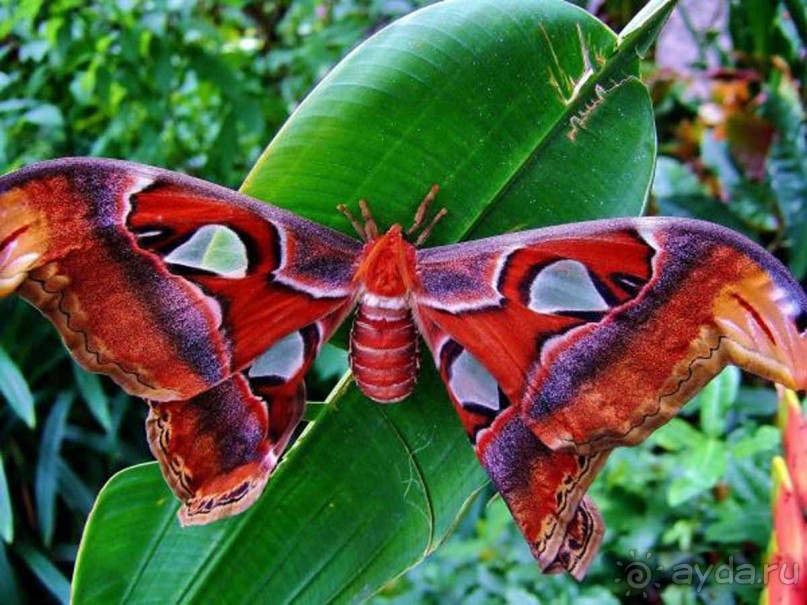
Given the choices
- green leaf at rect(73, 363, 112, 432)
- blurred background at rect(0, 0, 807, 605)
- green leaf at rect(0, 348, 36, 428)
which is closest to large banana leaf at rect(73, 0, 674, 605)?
blurred background at rect(0, 0, 807, 605)

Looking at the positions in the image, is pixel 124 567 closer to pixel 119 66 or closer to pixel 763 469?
pixel 763 469

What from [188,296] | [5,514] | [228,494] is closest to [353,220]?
[188,296]

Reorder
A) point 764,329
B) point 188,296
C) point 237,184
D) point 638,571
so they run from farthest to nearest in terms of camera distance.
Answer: point 237,184, point 638,571, point 188,296, point 764,329

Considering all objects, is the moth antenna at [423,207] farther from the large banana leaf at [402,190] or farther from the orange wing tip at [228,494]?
the orange wing tip at [228,494]

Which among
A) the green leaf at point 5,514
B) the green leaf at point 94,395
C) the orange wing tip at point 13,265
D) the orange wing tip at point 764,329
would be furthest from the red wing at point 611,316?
the green leaf at point 94,395

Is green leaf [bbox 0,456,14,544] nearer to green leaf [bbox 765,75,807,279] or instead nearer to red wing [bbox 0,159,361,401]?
red wing [bbox 0,159,361,401]

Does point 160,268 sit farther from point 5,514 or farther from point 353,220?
point 5,514
